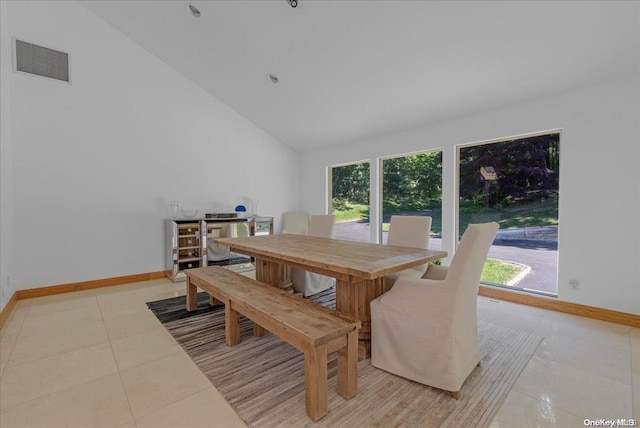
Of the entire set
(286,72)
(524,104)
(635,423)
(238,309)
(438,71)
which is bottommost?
(635,423)

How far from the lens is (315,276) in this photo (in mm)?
3414

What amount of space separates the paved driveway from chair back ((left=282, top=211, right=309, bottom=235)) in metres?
3.31

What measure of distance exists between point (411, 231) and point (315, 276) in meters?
1.28

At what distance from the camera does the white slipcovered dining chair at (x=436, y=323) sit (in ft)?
5.20

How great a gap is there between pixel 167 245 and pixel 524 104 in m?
4.99

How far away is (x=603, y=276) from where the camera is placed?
2.68 metres

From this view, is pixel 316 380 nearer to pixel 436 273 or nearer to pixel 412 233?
pixel 436 273

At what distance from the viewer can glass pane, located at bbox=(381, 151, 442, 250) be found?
3.89 metres

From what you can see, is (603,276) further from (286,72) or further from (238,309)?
(286,72)

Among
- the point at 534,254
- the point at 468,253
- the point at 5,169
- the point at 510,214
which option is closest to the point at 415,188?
the point at 510,214

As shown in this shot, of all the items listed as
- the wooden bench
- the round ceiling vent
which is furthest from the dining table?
the round ceiling vent

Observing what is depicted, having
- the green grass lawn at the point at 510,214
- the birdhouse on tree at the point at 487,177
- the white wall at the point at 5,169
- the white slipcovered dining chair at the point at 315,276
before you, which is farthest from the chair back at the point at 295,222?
the white wall at the point at 5,169

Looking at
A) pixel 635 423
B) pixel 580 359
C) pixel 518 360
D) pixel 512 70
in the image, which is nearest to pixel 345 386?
pixel 518 360

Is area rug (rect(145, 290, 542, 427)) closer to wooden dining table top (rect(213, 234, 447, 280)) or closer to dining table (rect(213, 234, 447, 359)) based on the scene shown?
dining table (rect(213, 234, 447, 359))
